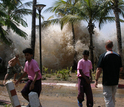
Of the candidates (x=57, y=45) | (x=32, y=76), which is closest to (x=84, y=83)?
(x=32, y=76)

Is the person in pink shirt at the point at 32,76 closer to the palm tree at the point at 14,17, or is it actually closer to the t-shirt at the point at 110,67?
the t-shirt at the point at 110,67

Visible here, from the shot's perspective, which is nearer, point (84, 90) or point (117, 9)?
point (84, 90)

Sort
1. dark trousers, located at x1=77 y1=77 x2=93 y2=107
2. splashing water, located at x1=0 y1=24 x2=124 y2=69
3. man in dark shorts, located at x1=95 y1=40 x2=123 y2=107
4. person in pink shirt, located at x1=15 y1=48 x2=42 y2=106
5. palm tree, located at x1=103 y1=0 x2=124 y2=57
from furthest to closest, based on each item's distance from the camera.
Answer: splashing water, located at x1=0 y1=24 x2=124 y2=69 → palm tree, located at x1=103 y1=0 x2=124 y2=57 → dark trousers, located at x1=77 y1=77 x2=93 y2=107 → person in pink shirt, located at x1=15 y1=48 x2=42 y2=106 → man in dark shorts, located at x1=95 y1=40 x2=123 y2=107

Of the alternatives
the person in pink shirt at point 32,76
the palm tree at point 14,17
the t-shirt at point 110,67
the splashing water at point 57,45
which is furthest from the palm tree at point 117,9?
the person in pink shirt at point 32,76

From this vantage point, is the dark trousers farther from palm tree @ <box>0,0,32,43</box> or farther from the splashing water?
the splashing water

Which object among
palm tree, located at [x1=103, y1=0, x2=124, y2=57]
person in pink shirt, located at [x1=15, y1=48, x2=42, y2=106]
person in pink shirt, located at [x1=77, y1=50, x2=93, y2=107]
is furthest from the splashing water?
person in pink shirt, located at [x1=15, y1=48, x2=42, y2=106]

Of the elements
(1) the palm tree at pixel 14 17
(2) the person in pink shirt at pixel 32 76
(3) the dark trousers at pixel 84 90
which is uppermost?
(1) the palm tree at pixel 14 17

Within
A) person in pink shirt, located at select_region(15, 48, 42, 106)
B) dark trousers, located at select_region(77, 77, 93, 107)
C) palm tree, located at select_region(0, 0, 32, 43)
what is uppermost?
palm tree, located at select_region(0, 0, 32, 43)

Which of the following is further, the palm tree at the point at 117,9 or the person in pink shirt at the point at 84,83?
the palm tree at the point at 117,9

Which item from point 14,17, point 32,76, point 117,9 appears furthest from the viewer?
point 14,17

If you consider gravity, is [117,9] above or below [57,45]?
above

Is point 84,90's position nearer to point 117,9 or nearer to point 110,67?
point 110,67

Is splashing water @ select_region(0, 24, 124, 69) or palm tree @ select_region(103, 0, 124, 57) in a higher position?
palm tree @ select_region(103, 0, 124, 57)

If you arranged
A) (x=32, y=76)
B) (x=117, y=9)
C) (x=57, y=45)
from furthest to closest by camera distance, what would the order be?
(x=57, y=45) → (x=117, y=9) → (x=32, y=76)
